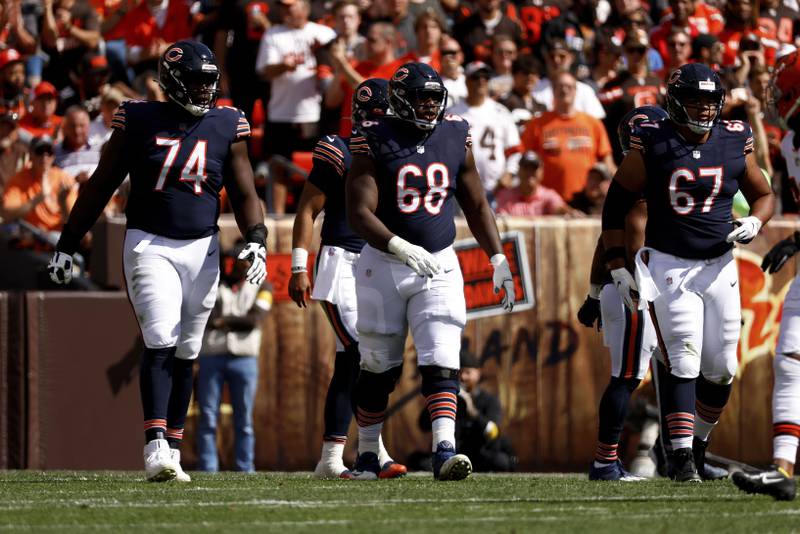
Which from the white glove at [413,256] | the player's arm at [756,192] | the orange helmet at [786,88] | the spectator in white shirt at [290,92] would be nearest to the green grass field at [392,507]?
the white glove at [413,256]

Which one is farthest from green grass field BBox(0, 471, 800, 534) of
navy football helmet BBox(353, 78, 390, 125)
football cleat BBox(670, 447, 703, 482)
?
navy football helmet BBox(353, 78, 390, 125)

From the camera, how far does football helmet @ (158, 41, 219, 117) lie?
7648 mm

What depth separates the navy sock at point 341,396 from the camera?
8344 mm

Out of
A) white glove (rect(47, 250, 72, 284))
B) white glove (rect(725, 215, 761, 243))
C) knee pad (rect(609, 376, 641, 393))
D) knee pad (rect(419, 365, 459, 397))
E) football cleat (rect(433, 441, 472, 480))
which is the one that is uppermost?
white glove (rect(725, 215, 761, 243))

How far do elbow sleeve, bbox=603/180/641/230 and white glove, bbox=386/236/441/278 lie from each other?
3.45ft

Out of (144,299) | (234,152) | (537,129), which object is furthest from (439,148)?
(537,129)

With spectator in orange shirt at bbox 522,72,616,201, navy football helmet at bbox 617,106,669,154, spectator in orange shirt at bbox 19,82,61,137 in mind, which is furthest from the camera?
spectator in orange shirt at bbox 19,82,61,137

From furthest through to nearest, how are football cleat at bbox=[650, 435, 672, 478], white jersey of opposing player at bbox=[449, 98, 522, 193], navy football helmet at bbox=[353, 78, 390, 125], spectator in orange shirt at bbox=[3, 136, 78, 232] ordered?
white jersey of opposing player at bbox=[449, 98, 522, 193]
spectator in orange shirt at bbox=[3, 136, 78, 232]
football cleat at bbox=[650, 435, 672, 478]
navy football helmet at bbox=[353, 78, 390, 125]

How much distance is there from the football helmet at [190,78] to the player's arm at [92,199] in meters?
0.33

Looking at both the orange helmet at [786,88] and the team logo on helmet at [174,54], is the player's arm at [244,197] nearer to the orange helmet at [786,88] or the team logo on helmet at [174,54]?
the team logo on helmet at [174,54]

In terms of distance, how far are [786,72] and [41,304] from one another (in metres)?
5.95

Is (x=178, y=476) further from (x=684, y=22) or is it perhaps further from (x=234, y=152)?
(x=684, y=22)

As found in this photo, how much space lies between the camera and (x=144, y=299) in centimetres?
748

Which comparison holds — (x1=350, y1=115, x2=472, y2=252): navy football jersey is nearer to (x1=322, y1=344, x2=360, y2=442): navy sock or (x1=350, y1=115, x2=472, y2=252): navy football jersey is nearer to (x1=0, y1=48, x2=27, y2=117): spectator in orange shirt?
(x1=322, y1=344, x2=360, y2=442): navy sock
